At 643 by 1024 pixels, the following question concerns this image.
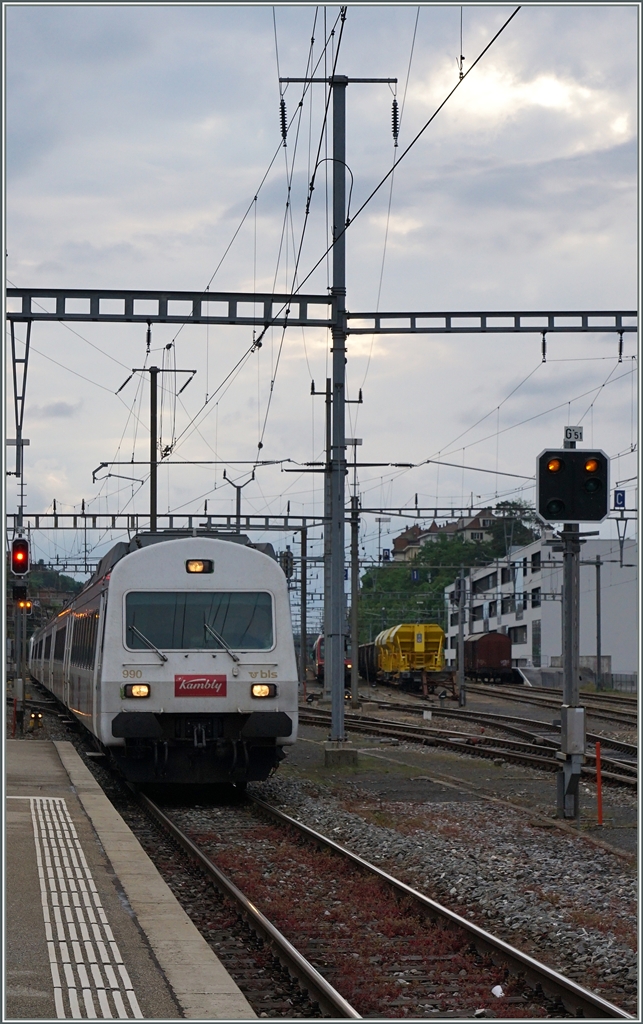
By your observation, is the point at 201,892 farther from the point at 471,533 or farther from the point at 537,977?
the point at 471,533

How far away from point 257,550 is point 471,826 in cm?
433

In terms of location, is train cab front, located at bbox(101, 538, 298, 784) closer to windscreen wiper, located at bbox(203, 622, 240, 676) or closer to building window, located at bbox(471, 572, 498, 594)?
windscreen wiper, located at bbox(203, 622, 240, 676)

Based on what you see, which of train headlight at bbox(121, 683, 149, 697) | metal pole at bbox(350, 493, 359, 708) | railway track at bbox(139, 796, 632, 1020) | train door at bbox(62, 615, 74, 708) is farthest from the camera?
Result: metal pole at bbox(350, 493, 359, 708)

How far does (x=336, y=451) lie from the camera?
19516 mm

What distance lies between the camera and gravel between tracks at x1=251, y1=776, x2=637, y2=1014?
7977 millimetres

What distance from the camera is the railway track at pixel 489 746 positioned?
19.2 meters

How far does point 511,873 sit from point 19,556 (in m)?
10.8

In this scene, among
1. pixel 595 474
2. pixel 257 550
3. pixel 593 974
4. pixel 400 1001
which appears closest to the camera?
pixel 400 1001

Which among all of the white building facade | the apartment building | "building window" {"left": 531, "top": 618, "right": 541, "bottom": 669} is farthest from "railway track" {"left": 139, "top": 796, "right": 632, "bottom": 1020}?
the apartment building

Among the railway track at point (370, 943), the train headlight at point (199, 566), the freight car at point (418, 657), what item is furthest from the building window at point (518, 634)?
the railway track at point (370, 943)

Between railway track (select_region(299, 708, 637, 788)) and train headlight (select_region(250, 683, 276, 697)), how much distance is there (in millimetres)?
5399

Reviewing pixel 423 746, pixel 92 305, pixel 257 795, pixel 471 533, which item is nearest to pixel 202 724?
pixel 257 795

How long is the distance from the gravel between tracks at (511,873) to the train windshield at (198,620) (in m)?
2.08

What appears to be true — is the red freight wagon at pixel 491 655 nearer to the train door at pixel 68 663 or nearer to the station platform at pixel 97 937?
the train door at pixel 68 663
